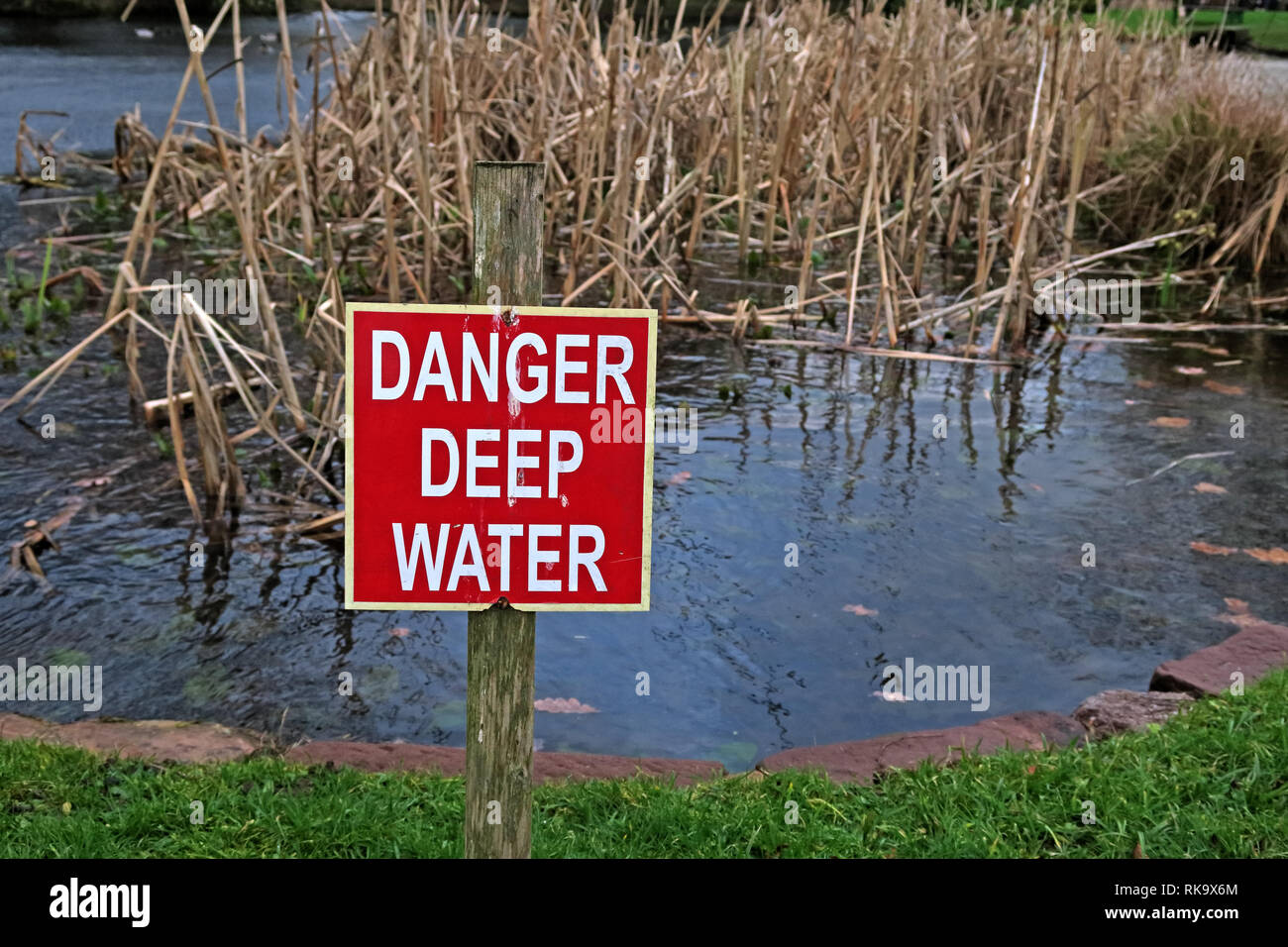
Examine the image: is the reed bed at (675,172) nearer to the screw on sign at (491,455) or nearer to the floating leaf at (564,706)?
the floating leaf at (564,706)

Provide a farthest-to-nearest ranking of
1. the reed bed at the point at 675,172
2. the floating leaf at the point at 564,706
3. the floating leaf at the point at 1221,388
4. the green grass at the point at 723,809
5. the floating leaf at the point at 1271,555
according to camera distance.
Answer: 1. the floating leaf at the point at 1221,388
2. the reed bed at the point at 675,172
3. the floating leaf at the point at 1271,555
4. the floating leaf at the point at 564,706
5. the green grass at the point at 723,809

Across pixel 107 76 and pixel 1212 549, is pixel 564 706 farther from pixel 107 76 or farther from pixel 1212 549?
pixel 107 76

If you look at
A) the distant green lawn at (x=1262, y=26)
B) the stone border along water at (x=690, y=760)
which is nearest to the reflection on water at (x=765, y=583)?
the stone border along water at (x=690, y=760)

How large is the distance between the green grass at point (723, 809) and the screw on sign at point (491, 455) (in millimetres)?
1138

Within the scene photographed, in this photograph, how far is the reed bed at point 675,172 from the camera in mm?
7840

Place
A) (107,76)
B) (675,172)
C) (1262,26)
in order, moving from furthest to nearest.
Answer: (1262,26)
(107,76)
(675,172)

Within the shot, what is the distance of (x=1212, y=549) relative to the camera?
5.79 m

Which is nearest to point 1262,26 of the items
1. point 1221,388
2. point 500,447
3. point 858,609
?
point 1221,388

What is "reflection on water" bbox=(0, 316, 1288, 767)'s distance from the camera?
182 inches

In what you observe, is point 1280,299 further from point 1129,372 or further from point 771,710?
point 771,710

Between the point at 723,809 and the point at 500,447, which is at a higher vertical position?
the point at 500,447

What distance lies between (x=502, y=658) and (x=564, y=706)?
→ 80.4 inches

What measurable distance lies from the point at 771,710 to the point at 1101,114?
9492 mm
